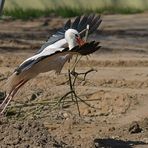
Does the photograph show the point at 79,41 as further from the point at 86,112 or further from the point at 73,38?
the point at 86,112

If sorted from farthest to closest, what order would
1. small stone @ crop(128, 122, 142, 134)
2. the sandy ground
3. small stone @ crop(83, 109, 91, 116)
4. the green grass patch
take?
the green grass patch
small stone @ crop(83, 109, 91, 116)
small stone @ crop(128, 122, 142, 134)
the sandy ground

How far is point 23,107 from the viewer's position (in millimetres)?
6531

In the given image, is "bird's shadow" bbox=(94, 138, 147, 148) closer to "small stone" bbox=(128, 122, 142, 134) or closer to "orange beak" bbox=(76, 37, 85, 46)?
"small stone" bbox=(128, 122, 142, 134)

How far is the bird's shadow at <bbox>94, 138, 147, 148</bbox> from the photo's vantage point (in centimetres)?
583

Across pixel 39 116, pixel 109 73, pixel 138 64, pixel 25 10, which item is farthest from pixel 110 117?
pixel 25 10

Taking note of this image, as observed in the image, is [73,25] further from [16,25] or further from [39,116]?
[16,25]

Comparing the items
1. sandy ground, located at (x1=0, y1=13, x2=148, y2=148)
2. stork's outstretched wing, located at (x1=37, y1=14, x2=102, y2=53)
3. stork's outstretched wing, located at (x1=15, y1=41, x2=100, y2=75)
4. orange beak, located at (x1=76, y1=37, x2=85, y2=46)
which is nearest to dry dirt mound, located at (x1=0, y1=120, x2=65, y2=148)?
sandy ground, located at (x1=0, y1=13, x2=148, y2=148)

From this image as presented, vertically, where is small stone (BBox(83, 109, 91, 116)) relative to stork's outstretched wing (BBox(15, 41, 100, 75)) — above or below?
above

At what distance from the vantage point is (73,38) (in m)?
5.23

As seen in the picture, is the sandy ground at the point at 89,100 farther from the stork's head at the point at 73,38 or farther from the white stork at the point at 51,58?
the stork's head at the point at 73,38

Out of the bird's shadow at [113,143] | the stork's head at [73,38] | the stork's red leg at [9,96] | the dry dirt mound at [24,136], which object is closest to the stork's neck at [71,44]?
the stork's head at [73,38]

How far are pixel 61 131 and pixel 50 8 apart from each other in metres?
10.7

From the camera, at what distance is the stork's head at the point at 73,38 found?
16.9ft

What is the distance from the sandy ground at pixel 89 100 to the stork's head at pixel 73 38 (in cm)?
76
